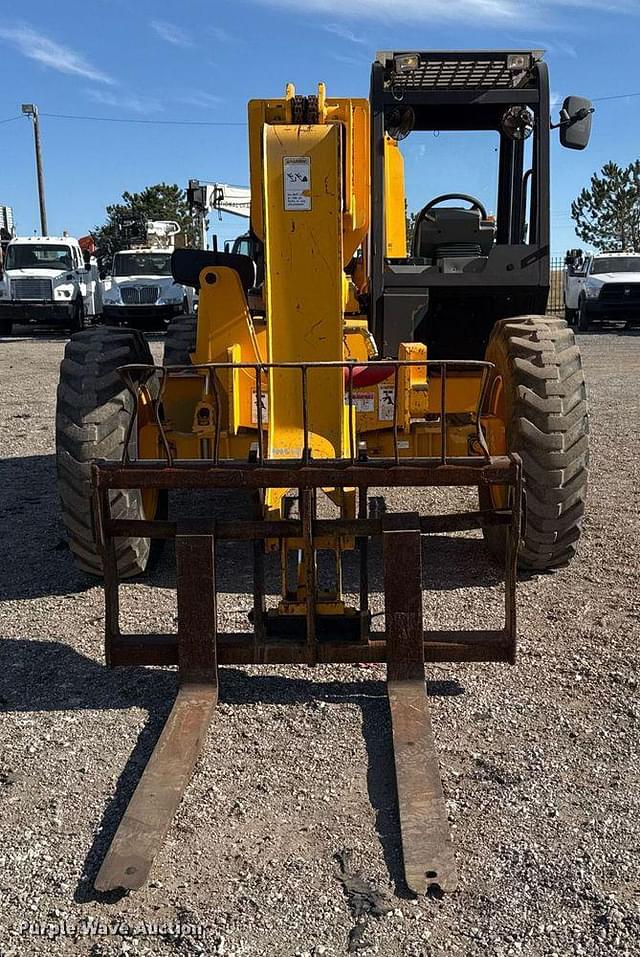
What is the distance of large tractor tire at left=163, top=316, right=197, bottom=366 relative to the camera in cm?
898

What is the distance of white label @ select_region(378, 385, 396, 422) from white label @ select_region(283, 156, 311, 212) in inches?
50.1

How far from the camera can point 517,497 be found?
3934mm

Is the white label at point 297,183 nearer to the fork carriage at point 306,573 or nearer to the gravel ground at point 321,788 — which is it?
the fork carriage at point 306,573

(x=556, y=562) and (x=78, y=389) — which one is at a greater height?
(x=78, y=389)

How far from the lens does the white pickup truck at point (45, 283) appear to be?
80.7ft

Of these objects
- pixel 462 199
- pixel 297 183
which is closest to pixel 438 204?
pixel 462 199

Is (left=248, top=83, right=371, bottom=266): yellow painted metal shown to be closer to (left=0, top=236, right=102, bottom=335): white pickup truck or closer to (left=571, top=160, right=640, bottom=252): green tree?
(left=0, top=236, right=102, bottom=335): white pickup truck

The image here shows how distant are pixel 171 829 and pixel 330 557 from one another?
2818mm

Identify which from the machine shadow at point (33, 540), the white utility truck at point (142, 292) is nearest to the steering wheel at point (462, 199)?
the machine shadow at point (33, 540)

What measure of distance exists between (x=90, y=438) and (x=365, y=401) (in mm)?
1527

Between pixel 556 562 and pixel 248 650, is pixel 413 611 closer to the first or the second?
pixel 248 650

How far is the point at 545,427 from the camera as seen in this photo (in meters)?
4.98

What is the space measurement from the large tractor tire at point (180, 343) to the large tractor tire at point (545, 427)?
4.25 metres

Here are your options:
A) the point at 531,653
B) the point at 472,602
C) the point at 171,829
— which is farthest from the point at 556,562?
the point at 171,829
